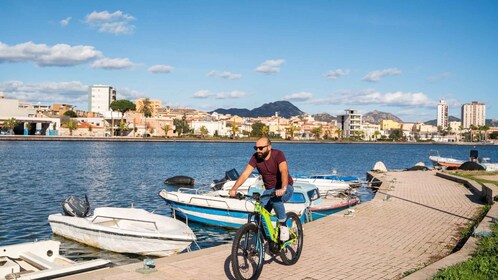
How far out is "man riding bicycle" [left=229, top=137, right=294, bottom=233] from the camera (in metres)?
8.09

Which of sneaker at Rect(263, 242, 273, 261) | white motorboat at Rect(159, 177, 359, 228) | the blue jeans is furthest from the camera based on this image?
white motorboat at Rect(159, 177, 359, 228)

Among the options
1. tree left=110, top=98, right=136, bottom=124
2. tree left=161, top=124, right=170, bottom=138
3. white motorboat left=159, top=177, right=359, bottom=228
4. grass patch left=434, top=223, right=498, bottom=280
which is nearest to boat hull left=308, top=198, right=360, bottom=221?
white motorboat left=159, top=177, right=359, bottom=228

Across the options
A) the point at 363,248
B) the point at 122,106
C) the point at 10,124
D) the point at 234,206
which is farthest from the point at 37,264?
the point at 122,106

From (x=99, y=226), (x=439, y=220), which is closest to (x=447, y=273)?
(x=439, y=220)

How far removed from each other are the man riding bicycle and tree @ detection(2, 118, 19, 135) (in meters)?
150

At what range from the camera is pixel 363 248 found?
419 inches

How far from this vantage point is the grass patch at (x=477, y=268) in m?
7.22

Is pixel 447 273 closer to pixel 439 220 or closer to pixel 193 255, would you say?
pixel 193 255

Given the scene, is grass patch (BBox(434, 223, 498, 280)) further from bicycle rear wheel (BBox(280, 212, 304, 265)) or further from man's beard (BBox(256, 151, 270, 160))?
man's beard (BBox(256, 151, 270, 160))

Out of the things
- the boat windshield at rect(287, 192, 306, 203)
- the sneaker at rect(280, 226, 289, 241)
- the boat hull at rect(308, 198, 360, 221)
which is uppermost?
the sneaker at rect(280, 226, 289, 241)

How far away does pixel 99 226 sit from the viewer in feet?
47.8

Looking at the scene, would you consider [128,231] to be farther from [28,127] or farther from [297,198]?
[28,127]

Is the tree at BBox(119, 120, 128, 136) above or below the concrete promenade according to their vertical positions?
above

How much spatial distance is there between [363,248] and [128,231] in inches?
266
